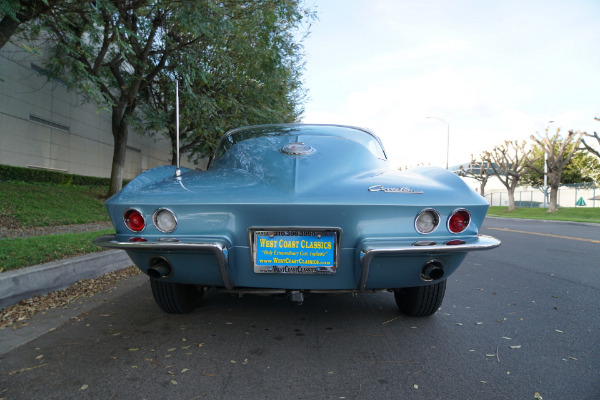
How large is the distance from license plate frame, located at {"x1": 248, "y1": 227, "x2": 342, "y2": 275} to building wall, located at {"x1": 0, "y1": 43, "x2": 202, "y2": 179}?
39.3 feet

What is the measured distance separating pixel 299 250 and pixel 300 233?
98mm

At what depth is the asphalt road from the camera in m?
1.95

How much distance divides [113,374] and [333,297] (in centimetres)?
208

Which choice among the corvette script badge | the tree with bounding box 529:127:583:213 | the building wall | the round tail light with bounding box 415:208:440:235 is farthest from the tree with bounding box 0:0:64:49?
the tree with bounding box 529:127:583:213

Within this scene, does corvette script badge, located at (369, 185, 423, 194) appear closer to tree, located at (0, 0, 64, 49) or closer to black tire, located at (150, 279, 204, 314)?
black tire, located at (150, 279, 204, 314)

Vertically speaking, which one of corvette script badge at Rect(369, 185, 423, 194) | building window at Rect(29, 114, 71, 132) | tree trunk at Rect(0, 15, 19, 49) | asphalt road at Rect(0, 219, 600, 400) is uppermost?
tree trunk at Rect(0, 15, 19, 49)

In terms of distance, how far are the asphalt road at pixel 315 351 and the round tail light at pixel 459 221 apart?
762 mm

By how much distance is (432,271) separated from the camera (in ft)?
7.91

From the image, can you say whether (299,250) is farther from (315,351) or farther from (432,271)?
(432,271)

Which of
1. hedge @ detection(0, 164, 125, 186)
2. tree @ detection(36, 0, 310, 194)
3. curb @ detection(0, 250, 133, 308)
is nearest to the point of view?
curb @ detection(0, 250, 133, 308)

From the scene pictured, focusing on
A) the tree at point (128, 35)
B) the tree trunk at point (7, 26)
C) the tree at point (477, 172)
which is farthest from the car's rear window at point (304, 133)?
the tree at point (477, 172)

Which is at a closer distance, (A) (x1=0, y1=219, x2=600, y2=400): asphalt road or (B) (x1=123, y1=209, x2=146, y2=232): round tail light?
(A) (x1=0, y1=219, x2=600, y2=400): asphalt road

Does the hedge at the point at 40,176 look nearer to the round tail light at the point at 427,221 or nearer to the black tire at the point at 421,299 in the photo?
the black tire at the point at 421,299

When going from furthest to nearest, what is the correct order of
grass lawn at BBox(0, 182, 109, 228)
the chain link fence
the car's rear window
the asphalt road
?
the chain link fence, grass lawn at BBox(0, 182, 109, 228), the car's rear window, the asphalt road
